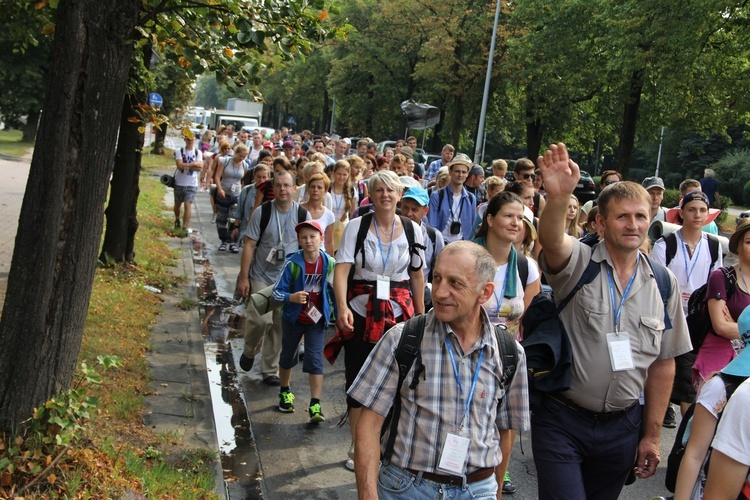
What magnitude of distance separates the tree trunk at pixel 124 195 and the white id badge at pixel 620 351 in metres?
8.49

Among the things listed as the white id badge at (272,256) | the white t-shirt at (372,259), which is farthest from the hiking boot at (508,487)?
the white id badge at (272,256)

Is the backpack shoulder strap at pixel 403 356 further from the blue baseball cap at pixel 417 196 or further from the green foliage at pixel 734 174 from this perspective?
the green foliage at pixel 734 174

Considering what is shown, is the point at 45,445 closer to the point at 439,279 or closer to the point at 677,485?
the point at 439,279

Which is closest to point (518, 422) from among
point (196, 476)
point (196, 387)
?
point (196, 476)

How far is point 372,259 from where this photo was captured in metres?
5.91

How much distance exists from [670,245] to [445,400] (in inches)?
184

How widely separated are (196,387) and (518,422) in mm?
→ 4198

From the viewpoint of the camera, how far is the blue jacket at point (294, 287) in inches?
277

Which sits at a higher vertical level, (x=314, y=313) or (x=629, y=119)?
(x=629, y=119)

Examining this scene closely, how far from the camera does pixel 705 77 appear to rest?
2569cm

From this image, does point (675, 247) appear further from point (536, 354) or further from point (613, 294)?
point (536, 354)

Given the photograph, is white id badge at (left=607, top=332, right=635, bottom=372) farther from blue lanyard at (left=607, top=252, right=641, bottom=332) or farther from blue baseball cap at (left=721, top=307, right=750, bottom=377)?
blue baseball cap at (left=721, top=307, right=750, bottom=377)

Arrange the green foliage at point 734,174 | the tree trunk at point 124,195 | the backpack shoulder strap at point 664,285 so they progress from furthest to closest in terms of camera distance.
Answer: the green foliage at point 734,174 < the tree trunk at point 124,195 < the backpack shoulder strap at point 664,285

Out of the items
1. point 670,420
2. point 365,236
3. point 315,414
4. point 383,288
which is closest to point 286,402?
point 315,414
